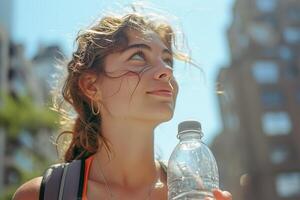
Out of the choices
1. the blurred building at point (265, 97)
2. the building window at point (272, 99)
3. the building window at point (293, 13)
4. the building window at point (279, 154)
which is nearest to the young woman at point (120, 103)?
the blurred building at point (265, 97)

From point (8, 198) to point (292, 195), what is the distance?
77.6 ft

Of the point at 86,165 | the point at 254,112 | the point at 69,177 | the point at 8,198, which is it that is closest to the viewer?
the point at 69,177

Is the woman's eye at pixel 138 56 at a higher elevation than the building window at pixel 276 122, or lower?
lower

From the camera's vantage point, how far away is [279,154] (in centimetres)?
Answer: 3825

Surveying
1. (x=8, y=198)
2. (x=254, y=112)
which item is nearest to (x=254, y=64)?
(x=254, y=112)

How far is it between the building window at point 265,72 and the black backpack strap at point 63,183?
38694 mm

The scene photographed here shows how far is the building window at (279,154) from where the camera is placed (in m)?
38.0

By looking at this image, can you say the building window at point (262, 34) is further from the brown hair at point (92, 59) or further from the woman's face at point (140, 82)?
the woman's face at point (140, 82)

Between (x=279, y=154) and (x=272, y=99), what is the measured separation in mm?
4038

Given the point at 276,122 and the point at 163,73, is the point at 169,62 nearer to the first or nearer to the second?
the point at 163,73

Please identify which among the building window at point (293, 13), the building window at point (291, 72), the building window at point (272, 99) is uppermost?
the building window at point (293, 13)

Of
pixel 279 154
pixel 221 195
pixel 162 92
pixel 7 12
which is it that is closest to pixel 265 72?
pixel 279 154

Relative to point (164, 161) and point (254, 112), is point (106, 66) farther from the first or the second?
point (254, 112)

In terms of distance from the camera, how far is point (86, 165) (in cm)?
183
